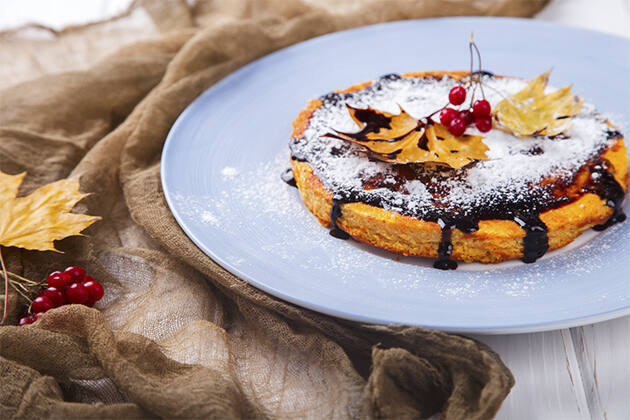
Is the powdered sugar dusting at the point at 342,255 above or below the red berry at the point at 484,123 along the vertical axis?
below

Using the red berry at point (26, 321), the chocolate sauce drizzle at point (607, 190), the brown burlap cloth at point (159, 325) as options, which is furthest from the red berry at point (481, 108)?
the red berry at point (26, 321)

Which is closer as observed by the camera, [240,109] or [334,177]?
[334,177]

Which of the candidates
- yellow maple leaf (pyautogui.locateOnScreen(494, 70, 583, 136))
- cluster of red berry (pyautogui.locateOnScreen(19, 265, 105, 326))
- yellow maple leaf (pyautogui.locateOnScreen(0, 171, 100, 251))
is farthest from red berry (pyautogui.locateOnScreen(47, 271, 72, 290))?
yellow maple leaf (pyautogui.locateOnScreen(494, 70, 583, 136))

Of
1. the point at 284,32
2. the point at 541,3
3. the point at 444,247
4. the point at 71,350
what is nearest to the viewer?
the point at 71,350

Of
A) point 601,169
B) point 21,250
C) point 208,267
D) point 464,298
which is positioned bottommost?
point 21,250

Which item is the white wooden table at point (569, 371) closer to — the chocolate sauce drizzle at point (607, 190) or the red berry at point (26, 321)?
the chocolate sauce drizzle at point (607, 190)

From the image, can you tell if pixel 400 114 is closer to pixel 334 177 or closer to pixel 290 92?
pixel 334 177

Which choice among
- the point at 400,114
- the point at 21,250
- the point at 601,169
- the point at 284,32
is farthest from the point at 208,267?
the point at 284,32
